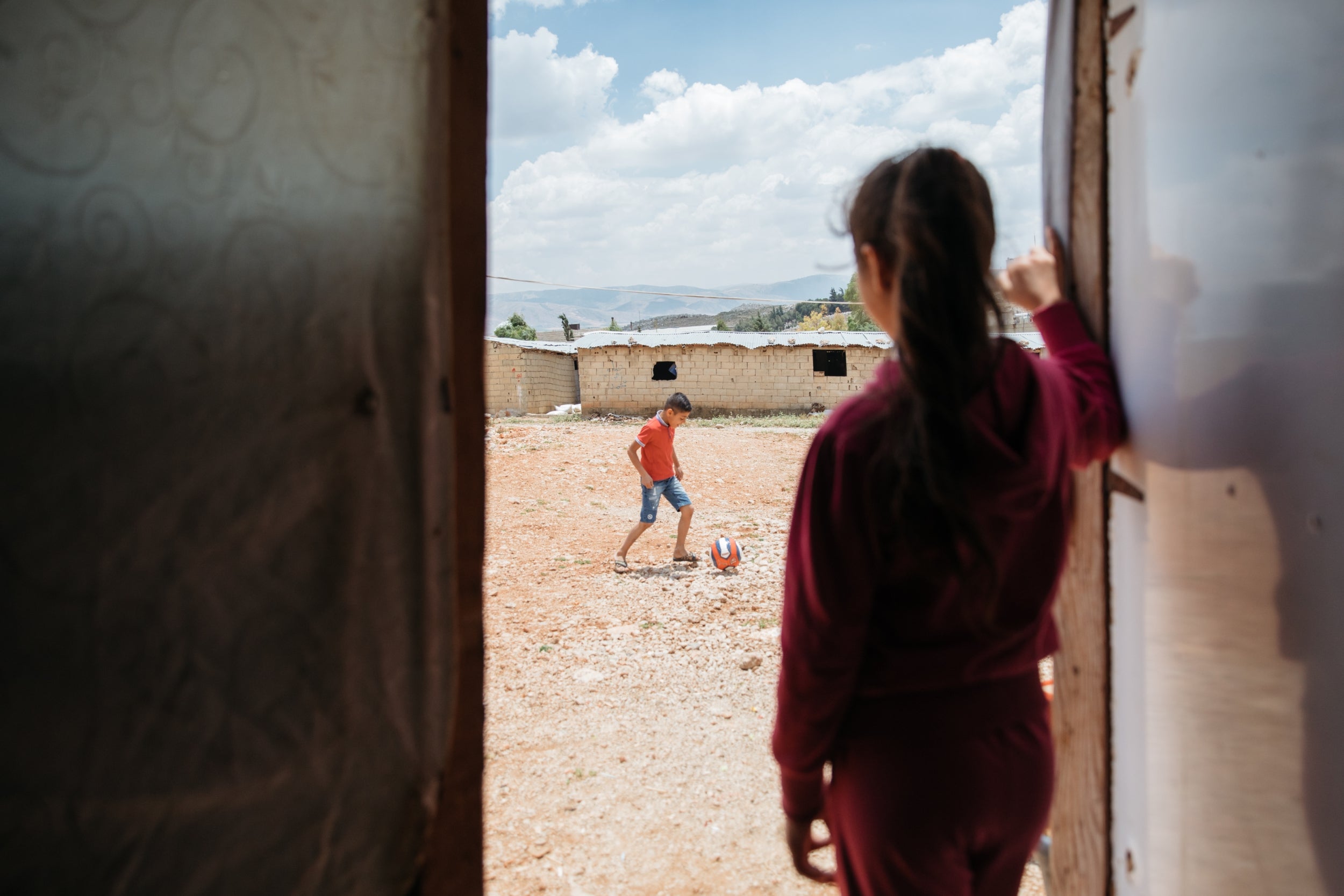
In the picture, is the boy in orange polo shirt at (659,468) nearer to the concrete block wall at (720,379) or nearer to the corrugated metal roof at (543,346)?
the concrete block wall at (720,379)

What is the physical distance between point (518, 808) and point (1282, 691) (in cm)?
283

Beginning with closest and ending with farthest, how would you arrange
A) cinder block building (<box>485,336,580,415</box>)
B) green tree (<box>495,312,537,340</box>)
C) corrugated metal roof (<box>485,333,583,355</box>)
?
1. cinder block building (<box>485,336,580,415</box>)
2. corrugated metal roof (<box>485,333,583,355</box>)
3. green tree (<box>495,312,537,340</box>)

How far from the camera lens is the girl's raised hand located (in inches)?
56.3

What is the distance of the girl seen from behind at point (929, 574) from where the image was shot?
1.00 metres

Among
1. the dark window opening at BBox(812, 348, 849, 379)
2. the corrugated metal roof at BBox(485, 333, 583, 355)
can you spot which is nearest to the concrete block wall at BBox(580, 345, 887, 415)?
the dark window opening at BBox(812, 348, 849, 379)

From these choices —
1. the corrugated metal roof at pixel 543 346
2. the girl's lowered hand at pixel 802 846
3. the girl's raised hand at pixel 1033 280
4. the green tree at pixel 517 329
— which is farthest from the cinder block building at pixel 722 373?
the green tree at pixel 517 329

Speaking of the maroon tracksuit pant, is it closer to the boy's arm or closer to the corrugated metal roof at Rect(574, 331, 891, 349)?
the boy's arm

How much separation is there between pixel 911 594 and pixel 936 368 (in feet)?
1.05

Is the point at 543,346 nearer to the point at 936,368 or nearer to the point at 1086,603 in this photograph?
the point at 1086,603

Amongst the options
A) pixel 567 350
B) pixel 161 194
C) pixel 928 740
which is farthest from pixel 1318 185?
pixel 567 350

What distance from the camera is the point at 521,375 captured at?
74.3ft

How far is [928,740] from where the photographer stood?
42.9 inches

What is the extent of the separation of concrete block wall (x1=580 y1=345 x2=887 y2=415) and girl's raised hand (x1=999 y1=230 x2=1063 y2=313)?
62.6 ft

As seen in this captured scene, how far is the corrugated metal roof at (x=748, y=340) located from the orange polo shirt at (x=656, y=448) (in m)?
13.9
